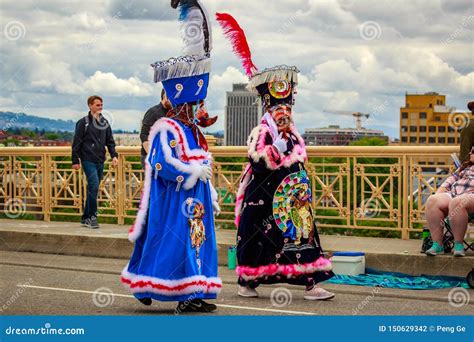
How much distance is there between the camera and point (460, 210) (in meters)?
10.5

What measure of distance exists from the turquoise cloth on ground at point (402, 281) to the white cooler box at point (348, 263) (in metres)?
0.08

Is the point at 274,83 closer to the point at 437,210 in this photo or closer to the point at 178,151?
the point at 178,151

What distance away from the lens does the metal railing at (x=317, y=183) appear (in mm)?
12453

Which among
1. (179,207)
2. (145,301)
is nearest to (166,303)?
(145,301)

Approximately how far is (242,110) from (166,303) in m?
3.68

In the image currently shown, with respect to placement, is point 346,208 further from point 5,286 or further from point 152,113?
point 5,286

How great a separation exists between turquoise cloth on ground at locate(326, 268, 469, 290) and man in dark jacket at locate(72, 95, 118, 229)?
480 centimetres

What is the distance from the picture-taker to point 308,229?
987 cm

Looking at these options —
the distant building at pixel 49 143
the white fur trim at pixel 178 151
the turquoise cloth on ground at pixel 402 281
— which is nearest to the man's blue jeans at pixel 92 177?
the distant building at pixel 49 143

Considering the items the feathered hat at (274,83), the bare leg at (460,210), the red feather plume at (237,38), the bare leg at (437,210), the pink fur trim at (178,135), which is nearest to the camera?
the pink fur trim at (178,135)

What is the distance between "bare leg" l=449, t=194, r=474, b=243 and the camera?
10.5 metres

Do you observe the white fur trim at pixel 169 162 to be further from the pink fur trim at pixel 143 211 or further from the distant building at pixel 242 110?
the distant building at pixel 242 110

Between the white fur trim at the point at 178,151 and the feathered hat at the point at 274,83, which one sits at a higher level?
the feathered hat at the point at 274,83

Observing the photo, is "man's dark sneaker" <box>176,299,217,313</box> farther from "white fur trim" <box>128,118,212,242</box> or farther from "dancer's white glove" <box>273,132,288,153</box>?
"dancer's white glove" <box>273,132,288,153</box>
